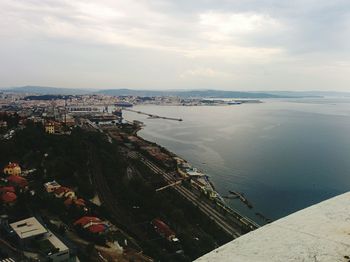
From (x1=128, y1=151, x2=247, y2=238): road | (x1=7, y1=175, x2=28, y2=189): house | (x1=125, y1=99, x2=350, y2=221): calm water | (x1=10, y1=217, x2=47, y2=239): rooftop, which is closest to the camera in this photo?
(x1=10, y1=217, x2=47, y2=239): rooftop

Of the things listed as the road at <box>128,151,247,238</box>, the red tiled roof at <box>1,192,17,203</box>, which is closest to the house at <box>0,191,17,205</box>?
the red tiled roof at <box>1,192,17,203</box>

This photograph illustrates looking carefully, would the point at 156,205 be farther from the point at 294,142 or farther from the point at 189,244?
the point at 294,142

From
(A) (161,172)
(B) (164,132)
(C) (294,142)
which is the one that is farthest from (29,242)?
(B) (164,132)

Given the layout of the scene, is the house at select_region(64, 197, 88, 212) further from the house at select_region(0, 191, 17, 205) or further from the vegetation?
the house at select_region(0, 191, 17, 205)

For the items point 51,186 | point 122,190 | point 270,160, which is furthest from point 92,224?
point 270,160

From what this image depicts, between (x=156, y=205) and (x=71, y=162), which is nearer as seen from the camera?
(x=156, y=205)

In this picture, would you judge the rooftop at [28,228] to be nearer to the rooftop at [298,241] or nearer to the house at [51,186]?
the house at [51,186]

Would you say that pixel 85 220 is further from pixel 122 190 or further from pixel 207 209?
pixel 207 209
